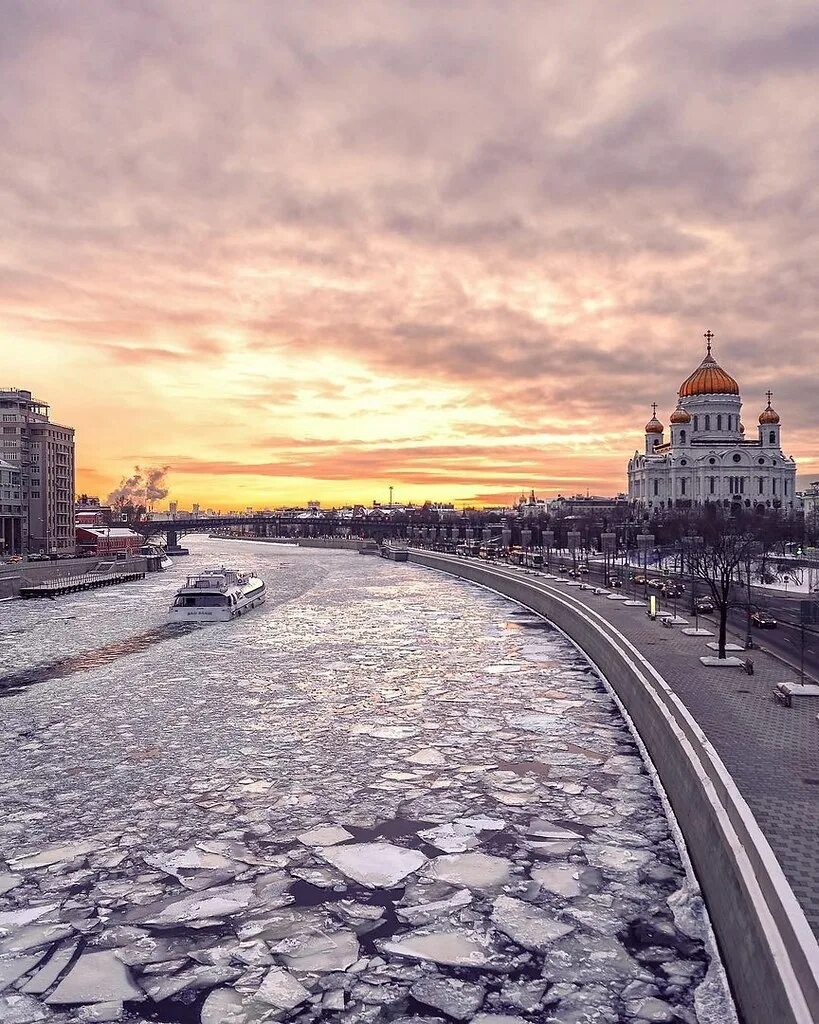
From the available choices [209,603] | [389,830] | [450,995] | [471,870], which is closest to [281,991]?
[450,995]

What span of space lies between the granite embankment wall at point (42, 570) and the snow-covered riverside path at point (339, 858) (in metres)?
38.4

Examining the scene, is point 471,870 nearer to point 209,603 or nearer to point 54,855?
point 54,855

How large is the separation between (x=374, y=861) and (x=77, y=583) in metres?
60.5

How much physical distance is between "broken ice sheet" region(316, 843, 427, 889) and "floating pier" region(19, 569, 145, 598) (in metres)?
54.0

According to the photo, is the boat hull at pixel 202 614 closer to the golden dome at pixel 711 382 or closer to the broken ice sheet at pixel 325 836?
the broken ice sheet at pixel 325 836

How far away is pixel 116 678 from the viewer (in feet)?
85.7

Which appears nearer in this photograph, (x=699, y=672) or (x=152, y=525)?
(x=699, y=672)

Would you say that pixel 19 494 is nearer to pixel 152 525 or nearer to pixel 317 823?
pixel 152 525

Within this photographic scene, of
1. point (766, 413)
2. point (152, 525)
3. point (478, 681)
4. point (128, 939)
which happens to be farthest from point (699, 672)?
point (152, 525)

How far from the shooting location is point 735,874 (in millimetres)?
8695

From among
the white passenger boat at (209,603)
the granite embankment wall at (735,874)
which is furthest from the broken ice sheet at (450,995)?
the white passenger boat at (209,603)

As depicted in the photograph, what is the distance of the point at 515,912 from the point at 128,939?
4688 millimetres

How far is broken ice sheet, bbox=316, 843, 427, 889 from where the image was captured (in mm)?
11047

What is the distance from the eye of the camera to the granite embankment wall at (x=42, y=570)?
193 feet
